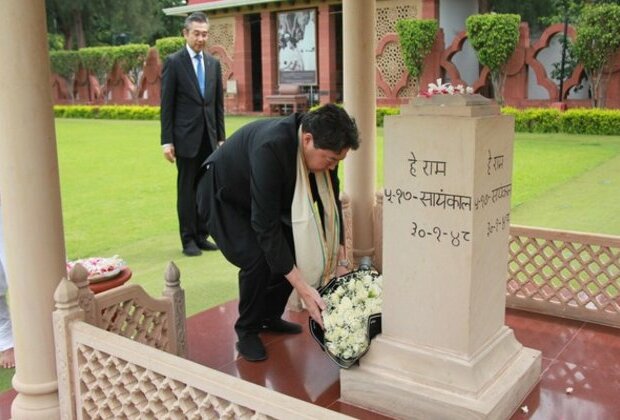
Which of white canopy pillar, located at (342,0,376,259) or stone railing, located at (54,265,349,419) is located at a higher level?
white canopy pillar, located at (342,0,376,259)

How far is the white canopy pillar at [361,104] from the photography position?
17.2 ft

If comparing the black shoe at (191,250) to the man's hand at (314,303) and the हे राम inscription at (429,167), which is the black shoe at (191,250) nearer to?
the man's hand at (314,303)

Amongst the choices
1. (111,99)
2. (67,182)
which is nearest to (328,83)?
(111,99)

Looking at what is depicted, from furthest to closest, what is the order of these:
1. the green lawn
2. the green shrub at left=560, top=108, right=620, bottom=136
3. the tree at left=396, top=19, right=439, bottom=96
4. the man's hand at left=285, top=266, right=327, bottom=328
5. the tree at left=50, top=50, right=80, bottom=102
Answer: the tree at left=50, top=50, right=80, bottom=102
the tree at left=396, top=19, right=439, bottom=96
the green shrub at left=560, top=108, right=620, bottom=136
the green lawn
the man's hand at left=285, top=266, right=327, bottom=328

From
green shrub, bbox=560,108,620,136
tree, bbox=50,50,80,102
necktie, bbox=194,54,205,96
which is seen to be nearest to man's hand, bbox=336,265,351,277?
necktie, bbox=194,54,205,96

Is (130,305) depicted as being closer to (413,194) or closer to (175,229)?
(413,194)

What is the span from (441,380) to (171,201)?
22.2 feet

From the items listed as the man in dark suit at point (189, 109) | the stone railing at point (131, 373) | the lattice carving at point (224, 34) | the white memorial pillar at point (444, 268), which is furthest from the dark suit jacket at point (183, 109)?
the lattice carving at point (224, 34)

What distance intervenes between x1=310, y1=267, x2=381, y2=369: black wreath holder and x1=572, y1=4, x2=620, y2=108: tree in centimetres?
1563

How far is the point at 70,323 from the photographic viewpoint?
3010mm

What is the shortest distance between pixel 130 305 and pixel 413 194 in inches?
60.4

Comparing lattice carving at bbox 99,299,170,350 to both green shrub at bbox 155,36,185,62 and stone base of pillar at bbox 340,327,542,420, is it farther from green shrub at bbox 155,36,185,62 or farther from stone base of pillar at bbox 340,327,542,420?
green shrub at bbox 155,36,185,62

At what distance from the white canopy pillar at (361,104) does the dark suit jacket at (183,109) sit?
4.86 feet

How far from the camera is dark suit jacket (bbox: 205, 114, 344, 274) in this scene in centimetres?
342
